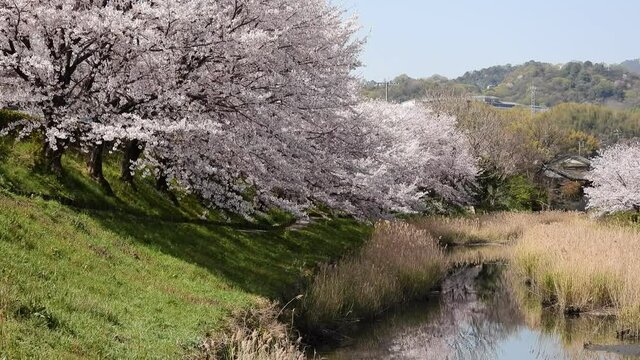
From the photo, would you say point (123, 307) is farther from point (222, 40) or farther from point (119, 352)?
point (222, 40)

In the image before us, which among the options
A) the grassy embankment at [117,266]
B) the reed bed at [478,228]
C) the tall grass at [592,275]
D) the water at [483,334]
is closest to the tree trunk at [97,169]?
the grassy embankment at [117,266]

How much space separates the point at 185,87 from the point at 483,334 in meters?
11.6

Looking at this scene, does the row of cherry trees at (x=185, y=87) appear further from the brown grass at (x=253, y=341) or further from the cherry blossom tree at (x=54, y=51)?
the brown grass at (x=253, y=341)

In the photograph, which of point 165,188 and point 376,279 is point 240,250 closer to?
point 165,188

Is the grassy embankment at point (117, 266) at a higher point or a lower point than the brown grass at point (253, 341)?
higher

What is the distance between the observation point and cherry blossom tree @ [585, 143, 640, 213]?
48312 mm

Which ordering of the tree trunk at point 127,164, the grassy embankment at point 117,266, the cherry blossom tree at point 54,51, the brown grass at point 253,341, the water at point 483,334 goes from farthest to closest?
the tree trunk at point 127,164 → the water at point 483,334 → the cherry blossom tree at point 54,51 → the brown grass at point 253,341 → the grassy embankment at point 117,266

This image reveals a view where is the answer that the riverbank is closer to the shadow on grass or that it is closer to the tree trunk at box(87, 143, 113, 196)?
the shadow on grass

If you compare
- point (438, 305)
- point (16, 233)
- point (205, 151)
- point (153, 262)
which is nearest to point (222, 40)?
point (205, 151)

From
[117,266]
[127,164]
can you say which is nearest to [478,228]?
[127,164]

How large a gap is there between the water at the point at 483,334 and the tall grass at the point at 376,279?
0.60 m

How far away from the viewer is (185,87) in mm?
17688

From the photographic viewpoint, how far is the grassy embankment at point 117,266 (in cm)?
997

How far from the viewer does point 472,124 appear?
6731cm
